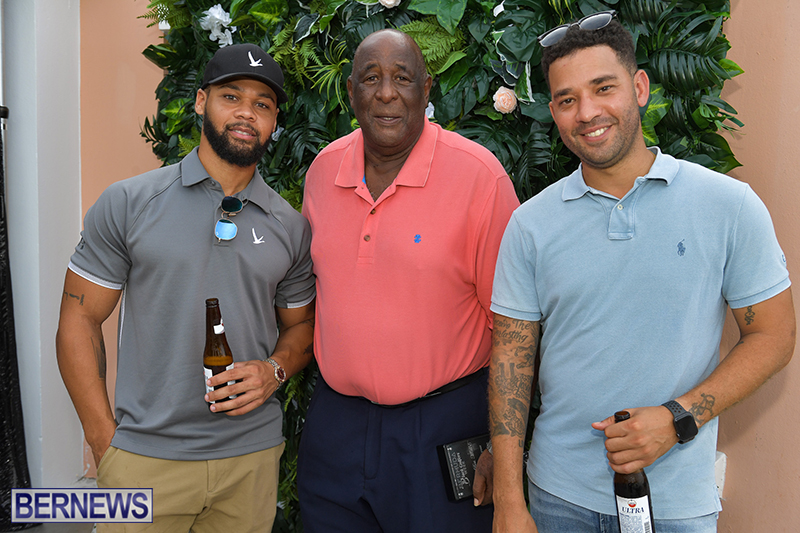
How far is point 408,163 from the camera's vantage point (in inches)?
71.6

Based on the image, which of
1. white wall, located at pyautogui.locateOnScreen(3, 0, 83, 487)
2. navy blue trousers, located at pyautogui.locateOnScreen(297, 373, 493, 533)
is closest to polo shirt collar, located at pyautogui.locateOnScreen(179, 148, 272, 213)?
navy blue trousers, located at pyautogui.locateOnScreen(297, 373, 493, 533)

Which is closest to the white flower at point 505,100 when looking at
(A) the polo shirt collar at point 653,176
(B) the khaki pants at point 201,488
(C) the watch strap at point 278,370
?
(A) the polo shirt collar at point 653,176

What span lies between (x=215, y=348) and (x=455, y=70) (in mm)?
1376

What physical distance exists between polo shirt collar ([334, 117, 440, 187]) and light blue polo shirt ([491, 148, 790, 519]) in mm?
452

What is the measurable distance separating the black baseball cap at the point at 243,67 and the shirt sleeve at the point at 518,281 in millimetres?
951

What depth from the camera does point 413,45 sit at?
187 centimetres

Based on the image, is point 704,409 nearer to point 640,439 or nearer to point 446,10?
point 640,439

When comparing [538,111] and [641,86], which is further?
[538,111]

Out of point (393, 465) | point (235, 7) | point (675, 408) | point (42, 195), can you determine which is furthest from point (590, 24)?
point (42, 195)

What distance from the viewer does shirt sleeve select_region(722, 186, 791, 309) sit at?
1319 millimetres

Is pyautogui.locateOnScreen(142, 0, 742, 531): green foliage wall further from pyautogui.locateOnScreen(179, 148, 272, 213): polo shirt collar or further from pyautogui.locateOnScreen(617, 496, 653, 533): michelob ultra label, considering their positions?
pyautogui.locateOnScreen(617, 496, 653, 533): michelob ultra label

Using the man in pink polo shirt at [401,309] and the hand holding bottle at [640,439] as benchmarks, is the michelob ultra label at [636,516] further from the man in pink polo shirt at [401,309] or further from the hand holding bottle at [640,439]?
the man in pink polo shirt at [401,309]

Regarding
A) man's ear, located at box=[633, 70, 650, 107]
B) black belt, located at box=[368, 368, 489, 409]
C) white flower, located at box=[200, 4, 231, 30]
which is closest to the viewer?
man's ear, located at box=[633, 70, 650, 107]

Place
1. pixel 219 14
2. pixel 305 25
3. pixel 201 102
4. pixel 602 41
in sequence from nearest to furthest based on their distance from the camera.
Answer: pixel 602 41 → pixel 201 102 → pixel 305 25 → pixel 219 14
